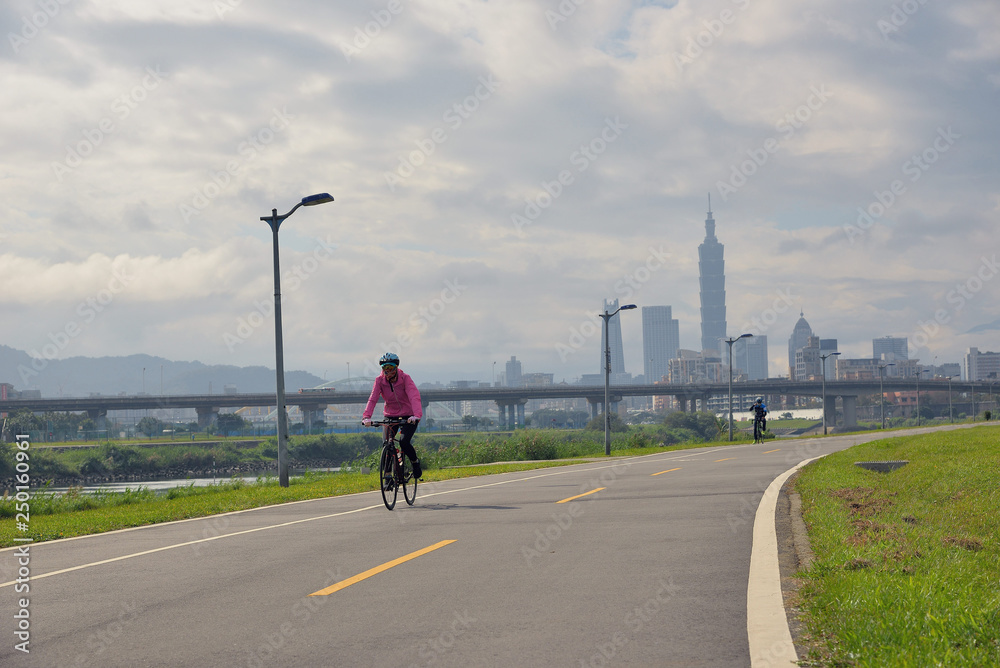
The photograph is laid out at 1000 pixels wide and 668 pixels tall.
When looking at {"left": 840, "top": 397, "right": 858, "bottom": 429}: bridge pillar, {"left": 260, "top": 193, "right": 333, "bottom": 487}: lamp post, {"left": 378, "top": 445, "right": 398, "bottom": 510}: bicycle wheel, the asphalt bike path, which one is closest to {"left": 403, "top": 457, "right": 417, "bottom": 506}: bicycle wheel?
{"left": 378, "top": 445, "right": 398, "bottom": 510}: bicycle wheel

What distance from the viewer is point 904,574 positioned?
623cm

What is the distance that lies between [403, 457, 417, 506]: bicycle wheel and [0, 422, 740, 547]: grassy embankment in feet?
10.3

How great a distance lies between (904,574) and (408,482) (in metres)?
8.51

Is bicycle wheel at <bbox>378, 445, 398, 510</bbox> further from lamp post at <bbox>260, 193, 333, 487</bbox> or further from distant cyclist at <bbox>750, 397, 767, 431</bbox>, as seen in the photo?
distant cyclist at <bbox>750, 397, 767, 431</bbox>

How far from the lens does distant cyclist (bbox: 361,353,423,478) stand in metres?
13.0

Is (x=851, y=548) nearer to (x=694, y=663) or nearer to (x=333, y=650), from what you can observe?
(x=694, y=663)

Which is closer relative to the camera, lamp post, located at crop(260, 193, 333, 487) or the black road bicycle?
the black road bicycle

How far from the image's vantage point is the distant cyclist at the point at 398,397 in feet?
42.8

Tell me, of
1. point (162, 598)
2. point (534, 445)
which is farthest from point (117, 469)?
point (162, 598)

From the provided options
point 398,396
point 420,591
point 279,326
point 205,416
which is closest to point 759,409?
point 279,326

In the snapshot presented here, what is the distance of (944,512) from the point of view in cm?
1062

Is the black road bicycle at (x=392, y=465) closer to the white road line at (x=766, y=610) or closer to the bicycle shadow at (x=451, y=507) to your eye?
the bicycle shadow at (x=451, y=507)

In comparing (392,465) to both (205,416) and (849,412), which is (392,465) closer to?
(205,416)

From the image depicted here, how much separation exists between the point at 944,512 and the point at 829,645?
7.09 m
